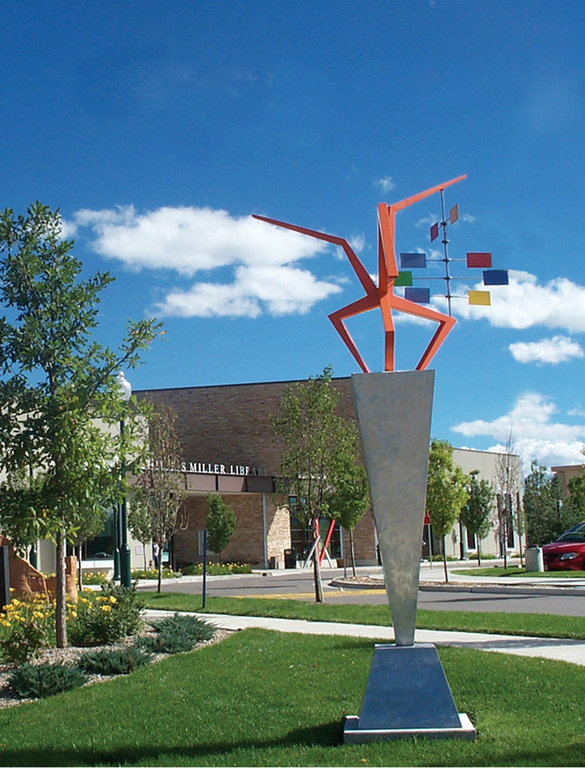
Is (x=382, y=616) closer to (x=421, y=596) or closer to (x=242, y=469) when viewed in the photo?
(x=421, y=596)

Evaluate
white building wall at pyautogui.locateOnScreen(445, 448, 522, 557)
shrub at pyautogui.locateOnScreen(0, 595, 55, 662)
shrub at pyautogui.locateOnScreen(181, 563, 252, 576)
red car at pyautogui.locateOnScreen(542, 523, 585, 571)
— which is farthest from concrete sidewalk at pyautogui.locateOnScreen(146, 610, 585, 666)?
white building wall at pyautogui.locateOnScreen(445, 448, 522, 557)

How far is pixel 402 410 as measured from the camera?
757 centimetres

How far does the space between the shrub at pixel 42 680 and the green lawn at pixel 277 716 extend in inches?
7.4

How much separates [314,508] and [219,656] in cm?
939

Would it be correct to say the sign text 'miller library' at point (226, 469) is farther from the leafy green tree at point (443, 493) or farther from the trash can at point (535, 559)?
the trash can at point (535, 559)

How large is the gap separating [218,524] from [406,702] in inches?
1176

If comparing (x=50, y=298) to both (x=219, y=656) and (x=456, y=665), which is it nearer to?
(x=219, y=656)

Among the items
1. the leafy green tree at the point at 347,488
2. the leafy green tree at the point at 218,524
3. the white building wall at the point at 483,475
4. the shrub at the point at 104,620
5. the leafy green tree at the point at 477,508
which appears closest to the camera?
the shrub at the point at 104,620

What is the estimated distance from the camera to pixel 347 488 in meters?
21.9

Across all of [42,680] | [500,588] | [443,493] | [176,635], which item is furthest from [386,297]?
[443,493]

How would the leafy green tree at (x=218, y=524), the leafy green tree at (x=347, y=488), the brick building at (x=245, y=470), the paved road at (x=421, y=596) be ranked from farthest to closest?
1. the brick building at (x=245, y=470)
2. the leafy green tree at (x=218, y=524)
3. the leafy green tree at (x=347, y=488)
4. the paved road at (x=421, y=596)

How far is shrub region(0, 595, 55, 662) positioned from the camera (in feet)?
36.1

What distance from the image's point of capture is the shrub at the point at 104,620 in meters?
12.6

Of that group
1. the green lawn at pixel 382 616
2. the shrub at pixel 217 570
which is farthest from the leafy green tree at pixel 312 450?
the shrub at pixel 217 570
